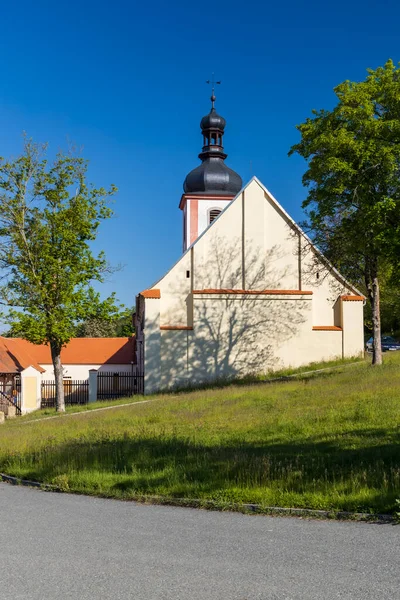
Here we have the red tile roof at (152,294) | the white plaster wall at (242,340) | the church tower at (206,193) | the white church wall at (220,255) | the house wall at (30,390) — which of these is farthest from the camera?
the church tower at (206,193)

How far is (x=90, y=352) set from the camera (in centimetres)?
5059

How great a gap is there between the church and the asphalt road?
2432cm

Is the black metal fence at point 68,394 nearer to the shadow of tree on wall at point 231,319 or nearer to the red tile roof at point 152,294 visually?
the shadow of tree on wall at point 231,319

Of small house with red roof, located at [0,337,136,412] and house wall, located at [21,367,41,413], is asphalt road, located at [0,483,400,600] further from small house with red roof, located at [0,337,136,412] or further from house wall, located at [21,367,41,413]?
small house with red roof, located at [0,337,136,412]

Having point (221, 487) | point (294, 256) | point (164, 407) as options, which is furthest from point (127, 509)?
point (294, 256)

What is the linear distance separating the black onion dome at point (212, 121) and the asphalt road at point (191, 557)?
145ft

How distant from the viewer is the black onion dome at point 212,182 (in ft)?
157

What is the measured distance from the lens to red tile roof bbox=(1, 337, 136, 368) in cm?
4956

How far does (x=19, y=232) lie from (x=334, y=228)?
1491 centimetres

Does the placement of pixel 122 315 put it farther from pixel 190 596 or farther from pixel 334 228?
pixel 190 596

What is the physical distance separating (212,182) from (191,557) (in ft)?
142

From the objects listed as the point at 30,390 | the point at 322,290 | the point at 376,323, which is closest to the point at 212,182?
the point at 322,290

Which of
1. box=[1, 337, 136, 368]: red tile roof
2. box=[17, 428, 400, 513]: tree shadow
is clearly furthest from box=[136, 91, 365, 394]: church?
box=[17, 428, 400, 513]: tree shadow

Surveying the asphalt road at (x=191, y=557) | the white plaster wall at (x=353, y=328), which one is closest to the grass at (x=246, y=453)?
the asphalt road at (x=191, y=557)
